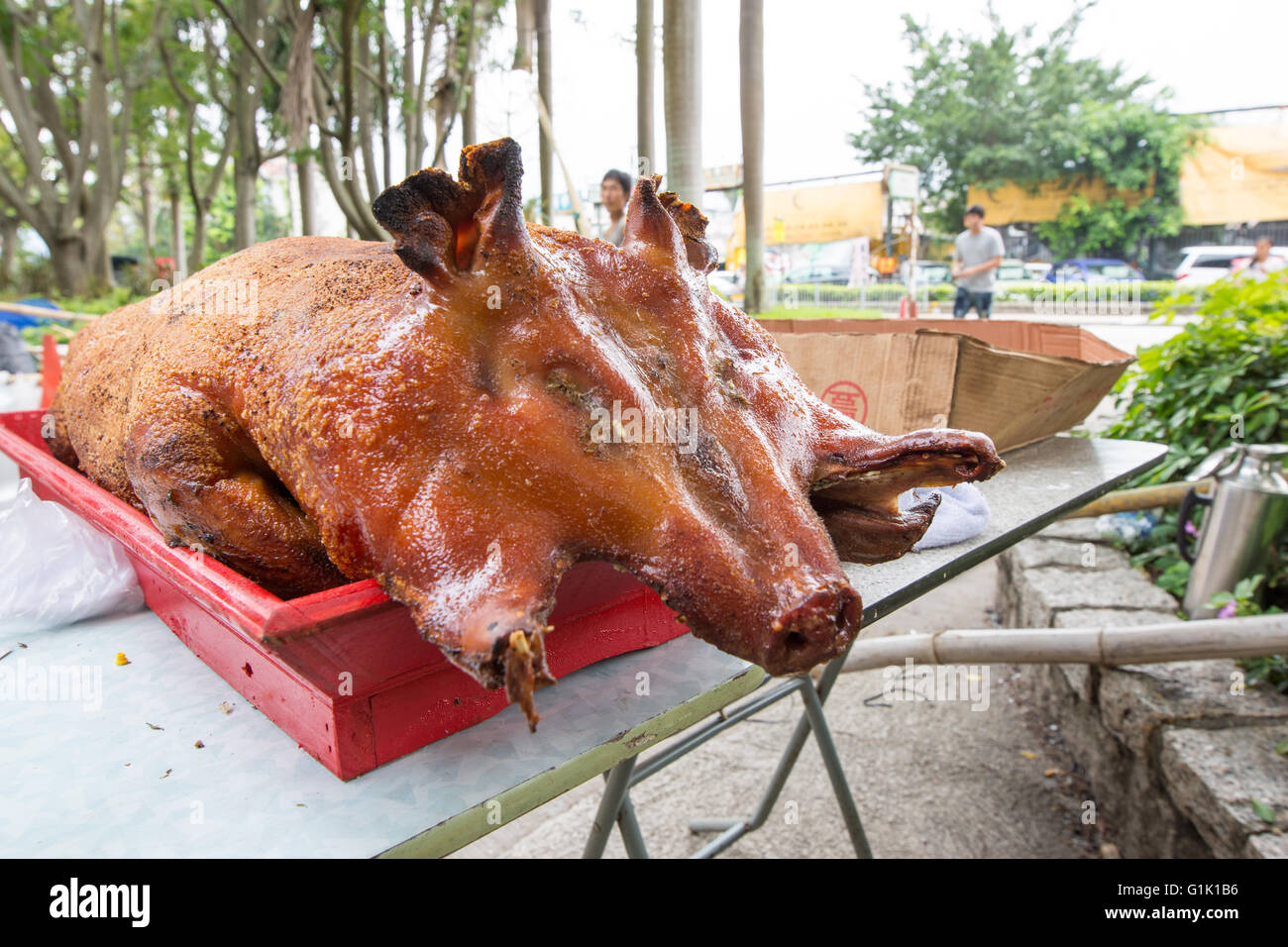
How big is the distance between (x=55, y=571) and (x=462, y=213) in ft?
4.02

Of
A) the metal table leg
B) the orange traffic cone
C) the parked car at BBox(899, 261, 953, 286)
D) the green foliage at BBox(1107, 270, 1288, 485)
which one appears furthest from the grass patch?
the parked car at BBox(899, 261, 953, 286)

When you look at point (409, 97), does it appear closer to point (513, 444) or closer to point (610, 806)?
point (610, 806)

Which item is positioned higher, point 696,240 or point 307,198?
point 307,198

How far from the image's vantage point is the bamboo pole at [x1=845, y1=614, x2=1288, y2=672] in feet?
7.09

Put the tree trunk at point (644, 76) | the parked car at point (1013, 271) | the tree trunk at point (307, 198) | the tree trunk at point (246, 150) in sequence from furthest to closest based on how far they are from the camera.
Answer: the parked car at point (1013, 271) → the tree trunk at point (307, 198) → the tree trunk at point (246, 150) → the tree trunk at point (644, 76)

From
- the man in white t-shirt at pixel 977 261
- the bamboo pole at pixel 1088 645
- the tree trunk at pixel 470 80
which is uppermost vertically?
the tree trunk at pixel 470 80

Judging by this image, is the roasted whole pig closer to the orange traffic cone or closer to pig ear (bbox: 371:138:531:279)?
pig ear (bbox: 371:138:531:279)

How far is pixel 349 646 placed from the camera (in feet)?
3.48

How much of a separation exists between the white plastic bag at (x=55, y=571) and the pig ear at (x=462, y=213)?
1.11 metres

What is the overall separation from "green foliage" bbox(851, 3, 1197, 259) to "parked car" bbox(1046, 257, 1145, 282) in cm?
105

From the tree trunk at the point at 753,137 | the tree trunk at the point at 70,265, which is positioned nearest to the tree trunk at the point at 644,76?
the tree trunk at the point at 753,137

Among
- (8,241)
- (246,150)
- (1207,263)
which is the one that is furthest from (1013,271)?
(8,241)

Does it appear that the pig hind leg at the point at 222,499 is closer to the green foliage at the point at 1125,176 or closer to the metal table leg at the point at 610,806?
the metal table leg at the point at 610,806

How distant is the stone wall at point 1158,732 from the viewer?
226 cm
